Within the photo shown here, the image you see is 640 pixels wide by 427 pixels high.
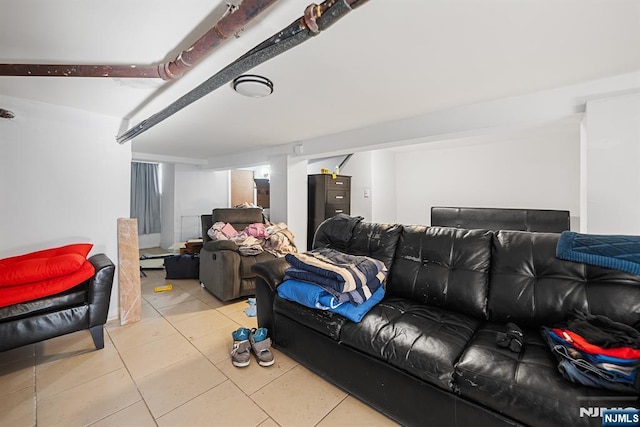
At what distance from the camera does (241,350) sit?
1.89m

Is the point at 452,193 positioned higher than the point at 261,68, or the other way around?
the point at 261,68

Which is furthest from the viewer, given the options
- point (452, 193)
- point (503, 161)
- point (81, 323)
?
point (452, 193)

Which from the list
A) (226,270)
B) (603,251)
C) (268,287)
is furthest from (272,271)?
(603,251)

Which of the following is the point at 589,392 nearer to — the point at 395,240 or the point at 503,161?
the point at 395,240

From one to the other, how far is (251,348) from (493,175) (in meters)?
4.65

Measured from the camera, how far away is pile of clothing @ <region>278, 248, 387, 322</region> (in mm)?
1587

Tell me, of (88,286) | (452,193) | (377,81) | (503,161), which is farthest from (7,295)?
(503,161)

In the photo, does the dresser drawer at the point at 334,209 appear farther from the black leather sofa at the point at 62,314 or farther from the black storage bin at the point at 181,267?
the black leather sofa at the point at 62,314

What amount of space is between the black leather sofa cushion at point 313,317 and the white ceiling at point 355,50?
1.65m

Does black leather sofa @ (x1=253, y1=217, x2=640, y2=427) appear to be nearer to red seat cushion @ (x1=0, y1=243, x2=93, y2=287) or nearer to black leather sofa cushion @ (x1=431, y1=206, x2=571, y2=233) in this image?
red seat cushion @ (x1=0, y1=243, x2=93, y2=287)

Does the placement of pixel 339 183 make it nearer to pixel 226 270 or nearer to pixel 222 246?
pixel 222 246

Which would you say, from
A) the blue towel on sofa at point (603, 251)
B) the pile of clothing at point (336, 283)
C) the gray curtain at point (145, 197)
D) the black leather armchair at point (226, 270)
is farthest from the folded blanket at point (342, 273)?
the gray curtain at point (145, 197)

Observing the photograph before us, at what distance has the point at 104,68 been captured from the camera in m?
1.51

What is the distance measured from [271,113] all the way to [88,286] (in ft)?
7.38
